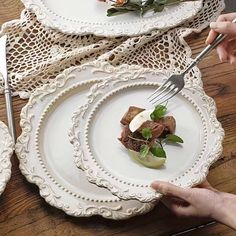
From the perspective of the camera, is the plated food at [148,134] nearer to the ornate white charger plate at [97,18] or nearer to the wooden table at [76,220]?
the wooden table at [76,220]

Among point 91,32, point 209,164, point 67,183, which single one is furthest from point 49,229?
point 91,32

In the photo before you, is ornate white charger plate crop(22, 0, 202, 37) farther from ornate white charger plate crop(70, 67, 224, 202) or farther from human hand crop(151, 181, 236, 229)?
human hand crop(151, 181, 236, 229)

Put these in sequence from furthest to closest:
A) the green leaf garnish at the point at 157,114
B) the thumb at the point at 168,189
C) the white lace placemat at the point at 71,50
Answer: the white lace placemat at the point at 71,50, the green leaf garnish at the point at 157,114, the thumb at the point at 168,189

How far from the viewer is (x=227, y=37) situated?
3.85 feet

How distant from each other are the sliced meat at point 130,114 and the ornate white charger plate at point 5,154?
22 cm

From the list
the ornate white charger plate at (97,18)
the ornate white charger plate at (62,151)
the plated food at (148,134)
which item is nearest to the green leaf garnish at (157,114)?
the plated food at (148,134)

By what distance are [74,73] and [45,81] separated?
10 cm

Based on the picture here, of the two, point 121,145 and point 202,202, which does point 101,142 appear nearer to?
point 121,145

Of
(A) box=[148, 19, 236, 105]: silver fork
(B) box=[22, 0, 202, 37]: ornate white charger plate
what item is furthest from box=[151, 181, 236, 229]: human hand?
(B) box=[22, 0, 202, 37]: ornate white charger plate

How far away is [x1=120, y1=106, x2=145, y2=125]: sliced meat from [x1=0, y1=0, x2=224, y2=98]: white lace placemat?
6.9 inches

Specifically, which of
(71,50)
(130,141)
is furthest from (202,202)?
(71,50)

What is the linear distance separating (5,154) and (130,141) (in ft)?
0.76

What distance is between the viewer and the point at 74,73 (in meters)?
1.15

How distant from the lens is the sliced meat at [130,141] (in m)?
1.03
